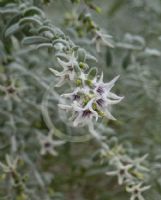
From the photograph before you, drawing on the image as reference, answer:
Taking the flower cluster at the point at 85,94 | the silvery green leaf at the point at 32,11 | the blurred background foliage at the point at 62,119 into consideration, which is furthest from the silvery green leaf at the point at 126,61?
the flower cluster at the point at 85,94

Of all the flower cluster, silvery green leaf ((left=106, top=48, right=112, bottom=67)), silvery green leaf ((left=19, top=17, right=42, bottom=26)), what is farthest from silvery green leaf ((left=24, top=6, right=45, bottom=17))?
silvery green leaf ((left=106, top=48, right=112, bottom=67))

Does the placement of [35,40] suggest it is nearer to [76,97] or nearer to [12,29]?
[12,29]

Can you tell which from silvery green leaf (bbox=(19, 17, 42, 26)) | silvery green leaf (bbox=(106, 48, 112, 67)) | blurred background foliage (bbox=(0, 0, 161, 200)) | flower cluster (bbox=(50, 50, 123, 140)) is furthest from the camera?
silvery green leaf (bbox=(106, 48, 112, 67))

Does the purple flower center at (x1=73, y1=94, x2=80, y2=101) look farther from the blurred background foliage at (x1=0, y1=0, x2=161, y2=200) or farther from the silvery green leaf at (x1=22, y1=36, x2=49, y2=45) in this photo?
the blurred background foliage at (x1=0, y1=0, x2=161, y2=200)

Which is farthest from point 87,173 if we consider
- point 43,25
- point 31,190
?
point 43,25

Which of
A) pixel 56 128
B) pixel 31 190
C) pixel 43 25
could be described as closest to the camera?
pixel 43 25

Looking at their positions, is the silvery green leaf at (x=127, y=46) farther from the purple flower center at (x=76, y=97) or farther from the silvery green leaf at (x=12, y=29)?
the purple flower center at (x=76, y=97)

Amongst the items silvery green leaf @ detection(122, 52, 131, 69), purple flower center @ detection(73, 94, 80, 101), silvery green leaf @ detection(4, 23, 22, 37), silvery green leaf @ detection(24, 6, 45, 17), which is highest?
silvery green leaf @ detection(122, 52, 131, 69)

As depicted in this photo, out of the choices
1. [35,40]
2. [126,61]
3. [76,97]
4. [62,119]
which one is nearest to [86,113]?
[76,97]

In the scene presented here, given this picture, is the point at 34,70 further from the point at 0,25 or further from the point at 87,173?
the point at 87,173
